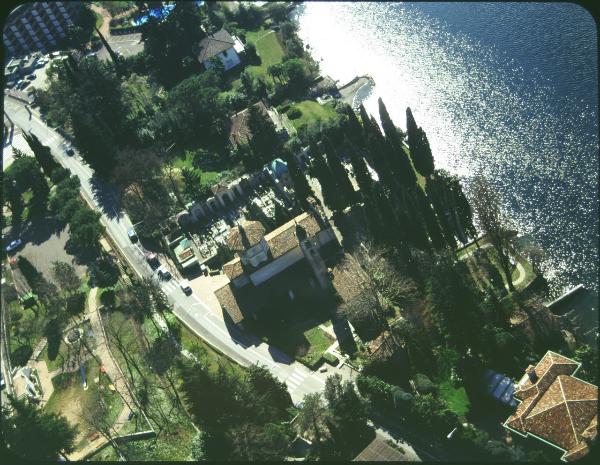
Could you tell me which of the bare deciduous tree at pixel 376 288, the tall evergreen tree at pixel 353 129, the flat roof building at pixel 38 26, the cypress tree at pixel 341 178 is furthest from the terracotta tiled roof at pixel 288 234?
the flat roof building at pixel 38 26

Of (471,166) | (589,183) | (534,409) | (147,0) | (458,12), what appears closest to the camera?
(534,409)

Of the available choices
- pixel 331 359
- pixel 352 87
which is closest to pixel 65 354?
pixel 331 359

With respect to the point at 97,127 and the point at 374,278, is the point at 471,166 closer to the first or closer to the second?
the point at 374,278

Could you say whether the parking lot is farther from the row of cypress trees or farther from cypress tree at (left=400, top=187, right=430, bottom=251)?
cypress tree at (left=400, top=187, right=430, bottom=251)

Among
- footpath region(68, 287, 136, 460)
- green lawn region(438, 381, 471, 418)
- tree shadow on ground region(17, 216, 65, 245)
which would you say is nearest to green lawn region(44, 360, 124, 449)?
footpath region(68, 287, 136, 460)

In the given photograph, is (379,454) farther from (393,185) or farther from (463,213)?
(393,185)

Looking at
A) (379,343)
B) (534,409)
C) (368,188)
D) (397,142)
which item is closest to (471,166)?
(397,142)

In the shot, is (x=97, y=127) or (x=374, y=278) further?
(x=97, y=127)
